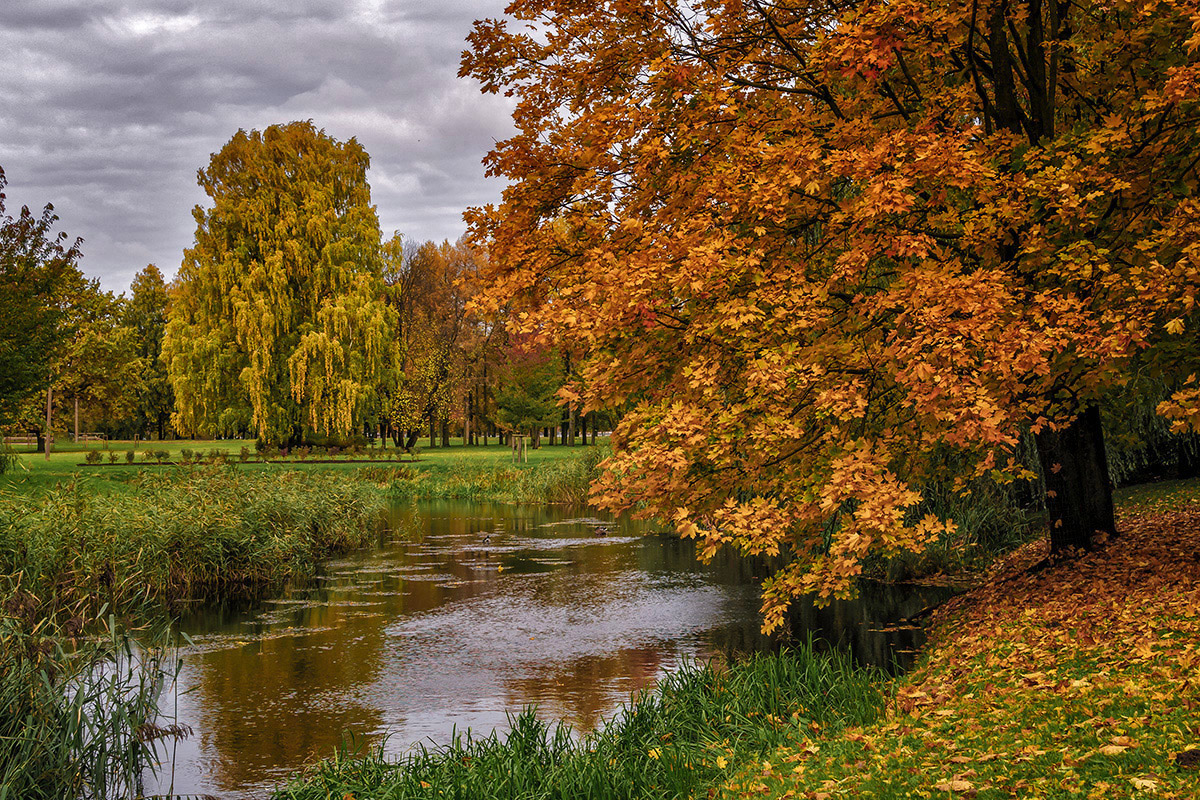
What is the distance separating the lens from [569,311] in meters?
8.26

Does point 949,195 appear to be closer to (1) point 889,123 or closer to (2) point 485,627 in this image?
(1) point 889,123

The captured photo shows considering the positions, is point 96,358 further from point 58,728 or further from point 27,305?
point 58,728

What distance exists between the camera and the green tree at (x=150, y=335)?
62184 millimetres

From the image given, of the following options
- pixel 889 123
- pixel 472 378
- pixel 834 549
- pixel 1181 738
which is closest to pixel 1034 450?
pixel 889 123

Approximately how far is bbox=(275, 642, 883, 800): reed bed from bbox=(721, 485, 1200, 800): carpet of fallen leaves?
0.53 m

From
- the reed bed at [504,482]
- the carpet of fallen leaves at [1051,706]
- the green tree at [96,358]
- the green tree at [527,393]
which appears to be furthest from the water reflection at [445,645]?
the green tree at [527,393]

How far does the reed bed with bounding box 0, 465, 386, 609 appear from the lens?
13953 millimetres

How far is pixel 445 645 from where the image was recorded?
14.0m

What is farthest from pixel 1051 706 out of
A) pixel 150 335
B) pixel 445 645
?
pixel 150 335

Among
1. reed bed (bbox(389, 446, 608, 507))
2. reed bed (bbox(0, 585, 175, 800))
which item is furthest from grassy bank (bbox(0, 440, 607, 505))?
reed bed (bbox(0, 585, 175, 800))

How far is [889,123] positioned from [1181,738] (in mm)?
7659

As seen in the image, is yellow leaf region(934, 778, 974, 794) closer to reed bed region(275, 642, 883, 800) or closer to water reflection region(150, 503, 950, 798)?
reed bed region(275, 642, 883, 800)

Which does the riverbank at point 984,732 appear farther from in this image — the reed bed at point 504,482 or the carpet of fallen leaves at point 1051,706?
the reed bed at point 504,482

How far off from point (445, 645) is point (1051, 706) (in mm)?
9471
